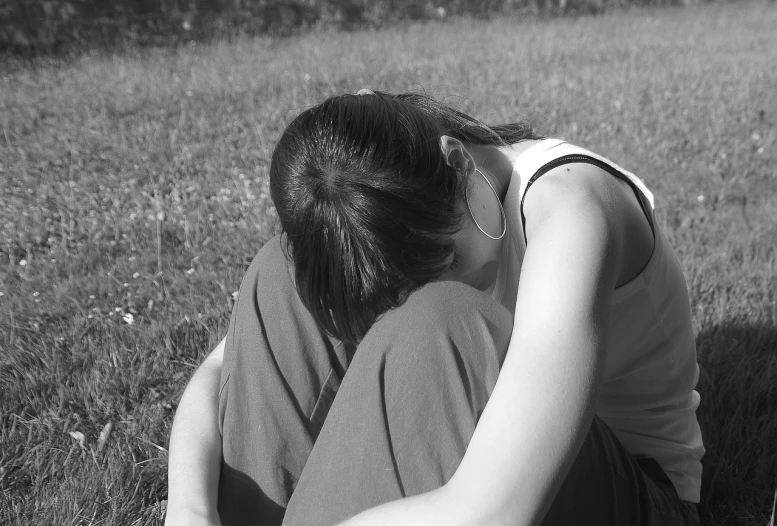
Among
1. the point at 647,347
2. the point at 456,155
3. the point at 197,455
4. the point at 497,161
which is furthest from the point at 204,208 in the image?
the point at 647,347

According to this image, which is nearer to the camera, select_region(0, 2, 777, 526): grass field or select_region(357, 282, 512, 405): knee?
select_region(357, 282, 512, 405): knee

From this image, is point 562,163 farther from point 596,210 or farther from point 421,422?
point 421,422

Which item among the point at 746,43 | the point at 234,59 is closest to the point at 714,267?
the point at 234,59

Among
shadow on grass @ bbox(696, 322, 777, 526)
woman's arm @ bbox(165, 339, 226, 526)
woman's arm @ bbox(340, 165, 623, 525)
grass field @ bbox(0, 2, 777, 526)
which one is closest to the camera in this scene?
woman's arm @ bbox(340, 165, 623, 525)

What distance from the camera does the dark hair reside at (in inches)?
47.4

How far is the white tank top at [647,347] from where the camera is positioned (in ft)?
4.40

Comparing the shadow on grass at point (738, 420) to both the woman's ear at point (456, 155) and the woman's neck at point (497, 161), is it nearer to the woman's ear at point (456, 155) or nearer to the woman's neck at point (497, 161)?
the woman's neck at point (497, 161)

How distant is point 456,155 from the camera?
4.33 ft

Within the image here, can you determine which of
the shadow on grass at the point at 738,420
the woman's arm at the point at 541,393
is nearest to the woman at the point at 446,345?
the woman's arm at the point at 541,393

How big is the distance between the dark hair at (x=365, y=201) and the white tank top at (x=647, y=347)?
0.19 m

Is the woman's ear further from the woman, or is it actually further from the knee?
the knee

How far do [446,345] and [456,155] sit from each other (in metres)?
0.33

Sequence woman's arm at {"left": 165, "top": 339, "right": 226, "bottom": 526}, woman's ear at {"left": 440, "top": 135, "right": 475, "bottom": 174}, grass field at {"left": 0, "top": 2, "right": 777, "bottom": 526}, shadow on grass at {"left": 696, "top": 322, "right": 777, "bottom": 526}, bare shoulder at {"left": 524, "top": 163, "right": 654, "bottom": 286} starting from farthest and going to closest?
1. grass field at {"left": 0, "top": 2, "right": 777, "bottom": 526}
2. shadow on grass at {"left": 696, "top": 322, "right": 777, "bottom": 526}
3. woman's arm at {"left": 165, "top": 339, "right": 226, "bottom": 526}
4. woman's ear at {"left": 440, "top": 135, "right": 475, "bottom": 174}
5. bare shoulder at {"left": 524, "top": 163, "right": 654, "bottom": 286}

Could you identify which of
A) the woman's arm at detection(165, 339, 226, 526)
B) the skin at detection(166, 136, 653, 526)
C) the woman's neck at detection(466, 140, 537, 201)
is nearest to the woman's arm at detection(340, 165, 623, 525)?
the skin at detection(166, 136, 653, 526)
